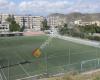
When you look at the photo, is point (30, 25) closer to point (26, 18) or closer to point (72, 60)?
→ point (26, 18)

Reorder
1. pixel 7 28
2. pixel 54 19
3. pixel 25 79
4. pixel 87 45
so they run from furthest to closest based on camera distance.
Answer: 1. pixel 54 19
2. pixel 7 28
3. pixel 87 45
4. pixel 25 79

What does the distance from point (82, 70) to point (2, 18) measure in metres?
112

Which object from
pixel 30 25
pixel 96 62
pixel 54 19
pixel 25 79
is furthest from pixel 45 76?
pixel 54 19

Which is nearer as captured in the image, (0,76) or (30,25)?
(0,76)

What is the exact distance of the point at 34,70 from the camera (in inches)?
591

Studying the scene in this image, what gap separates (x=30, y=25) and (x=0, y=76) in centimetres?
10857

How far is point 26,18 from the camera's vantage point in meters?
124

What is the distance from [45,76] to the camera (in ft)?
42.4

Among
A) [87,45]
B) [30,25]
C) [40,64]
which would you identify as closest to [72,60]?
[40,64]

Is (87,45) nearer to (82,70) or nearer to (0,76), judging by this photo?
(82,70)

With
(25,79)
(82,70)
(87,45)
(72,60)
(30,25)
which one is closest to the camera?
(25,79)

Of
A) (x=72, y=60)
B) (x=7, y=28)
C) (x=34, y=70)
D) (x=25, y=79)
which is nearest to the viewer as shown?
(x=25, y=79)

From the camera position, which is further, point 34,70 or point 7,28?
point 7,28

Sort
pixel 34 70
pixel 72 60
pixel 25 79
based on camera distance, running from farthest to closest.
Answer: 1. pixel 72 60
2. pixel 34 70
3. pixel 25 79
